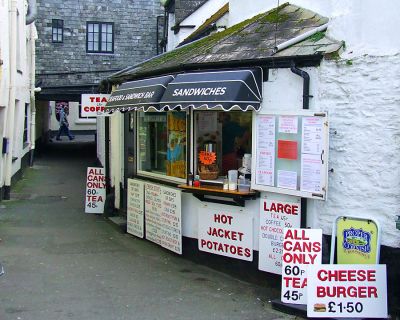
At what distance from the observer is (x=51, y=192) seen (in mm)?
15328

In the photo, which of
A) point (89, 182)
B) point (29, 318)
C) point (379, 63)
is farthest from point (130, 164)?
point (379, 63)

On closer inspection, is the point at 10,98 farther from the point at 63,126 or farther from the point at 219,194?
the point at 63,126

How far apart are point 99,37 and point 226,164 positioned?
18.0m

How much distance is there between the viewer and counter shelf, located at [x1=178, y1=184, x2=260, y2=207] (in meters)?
7.14

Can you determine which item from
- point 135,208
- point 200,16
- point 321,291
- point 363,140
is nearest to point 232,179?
point 363,140

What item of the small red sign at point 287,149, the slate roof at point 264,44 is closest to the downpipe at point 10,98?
the slate roof at point 264,44

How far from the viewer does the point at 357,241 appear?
20.1ft

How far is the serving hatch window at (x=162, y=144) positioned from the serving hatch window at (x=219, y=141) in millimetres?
451

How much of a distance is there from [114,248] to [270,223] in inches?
129

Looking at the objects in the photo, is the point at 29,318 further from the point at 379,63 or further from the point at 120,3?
the point at 120,3

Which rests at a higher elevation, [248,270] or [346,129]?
[346,129]

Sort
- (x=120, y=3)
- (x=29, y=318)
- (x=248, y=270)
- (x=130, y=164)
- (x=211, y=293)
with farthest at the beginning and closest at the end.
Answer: (x=120, y=3)
(x=130, y=164)
(x=248, y=270)
(x=211, y=293)
(x=29, y=318)

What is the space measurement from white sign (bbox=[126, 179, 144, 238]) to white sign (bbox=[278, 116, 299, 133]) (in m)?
3.59

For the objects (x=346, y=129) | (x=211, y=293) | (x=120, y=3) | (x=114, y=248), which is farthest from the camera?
(x=120, y=3)
